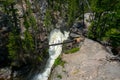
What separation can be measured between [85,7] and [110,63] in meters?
27.5

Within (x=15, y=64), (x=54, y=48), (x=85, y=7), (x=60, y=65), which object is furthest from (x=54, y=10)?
(x=60, y=65)

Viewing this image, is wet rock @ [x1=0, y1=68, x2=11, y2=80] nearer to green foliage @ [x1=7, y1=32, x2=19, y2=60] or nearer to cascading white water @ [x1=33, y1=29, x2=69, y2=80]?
green foliage @ [x1=7, y1=32, x2=19, y2=60]

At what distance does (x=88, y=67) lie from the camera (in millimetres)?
29266

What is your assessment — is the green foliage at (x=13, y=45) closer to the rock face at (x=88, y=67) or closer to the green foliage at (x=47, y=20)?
the green foliage at (x=47, y=20)

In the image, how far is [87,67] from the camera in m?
29.3

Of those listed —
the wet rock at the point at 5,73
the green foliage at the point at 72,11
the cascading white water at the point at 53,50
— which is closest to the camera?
the cascading white water at the point at 53,50

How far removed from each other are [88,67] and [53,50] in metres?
17.1

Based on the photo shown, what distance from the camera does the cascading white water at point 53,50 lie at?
39.3 meters

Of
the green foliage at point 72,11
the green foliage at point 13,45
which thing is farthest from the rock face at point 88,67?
the green foliage at point 72,11

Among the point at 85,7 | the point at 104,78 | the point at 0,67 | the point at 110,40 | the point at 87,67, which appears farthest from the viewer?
the point at 85,7

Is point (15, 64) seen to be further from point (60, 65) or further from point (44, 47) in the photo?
point (60, 65)

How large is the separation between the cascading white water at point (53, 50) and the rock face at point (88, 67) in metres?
8.12

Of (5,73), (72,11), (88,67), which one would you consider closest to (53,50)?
(5,73)

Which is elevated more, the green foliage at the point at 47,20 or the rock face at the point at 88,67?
the green foliage at the point at 47,20
